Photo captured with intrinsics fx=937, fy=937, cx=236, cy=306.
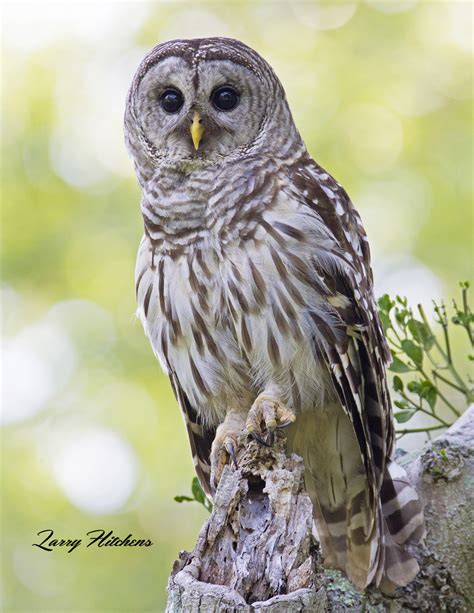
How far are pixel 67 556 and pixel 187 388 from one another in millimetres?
3734

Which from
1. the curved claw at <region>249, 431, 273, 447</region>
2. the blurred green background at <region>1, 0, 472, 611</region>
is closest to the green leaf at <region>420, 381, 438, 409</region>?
the curved claw at <region>249, 431, 273, 447</region>

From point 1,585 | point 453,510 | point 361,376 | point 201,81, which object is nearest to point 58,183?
point 1,585

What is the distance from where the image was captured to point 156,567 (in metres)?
7.06

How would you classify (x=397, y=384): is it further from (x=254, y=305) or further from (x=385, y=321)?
(x=254, y=305)

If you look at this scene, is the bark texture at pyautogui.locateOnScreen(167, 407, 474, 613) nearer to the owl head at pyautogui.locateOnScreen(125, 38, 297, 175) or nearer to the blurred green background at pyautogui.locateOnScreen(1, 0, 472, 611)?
the owl head at pyautogui.locateOnScreen(125, 38, 297, 175)

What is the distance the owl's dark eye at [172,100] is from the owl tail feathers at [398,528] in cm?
174

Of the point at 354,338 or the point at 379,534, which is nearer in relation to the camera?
the point at 379,534

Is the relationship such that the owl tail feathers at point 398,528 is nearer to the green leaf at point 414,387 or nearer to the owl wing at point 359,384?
the owl wing at point 359,384

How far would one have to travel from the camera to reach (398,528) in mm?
3545

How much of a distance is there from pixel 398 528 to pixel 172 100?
6.55 feet

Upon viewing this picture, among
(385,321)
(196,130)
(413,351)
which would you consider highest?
(196,130)

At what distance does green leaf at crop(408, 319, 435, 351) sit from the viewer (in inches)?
143

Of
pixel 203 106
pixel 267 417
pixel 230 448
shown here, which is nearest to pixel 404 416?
pixel 267 417

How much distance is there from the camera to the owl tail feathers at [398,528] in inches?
131
